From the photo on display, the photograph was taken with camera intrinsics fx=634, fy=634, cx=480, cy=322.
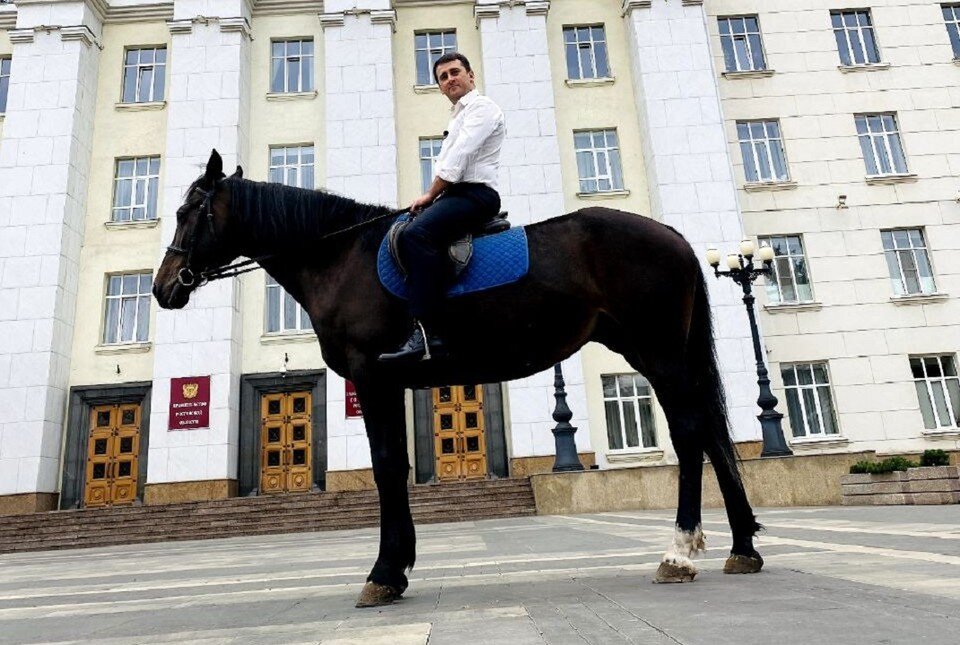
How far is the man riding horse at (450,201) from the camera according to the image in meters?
3.78

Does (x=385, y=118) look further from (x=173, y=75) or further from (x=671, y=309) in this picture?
(x=671, y=309)

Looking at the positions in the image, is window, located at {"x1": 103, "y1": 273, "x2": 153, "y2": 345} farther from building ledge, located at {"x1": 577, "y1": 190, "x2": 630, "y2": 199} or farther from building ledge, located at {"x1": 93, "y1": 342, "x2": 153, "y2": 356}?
building ledge, located at {"x1": 577, "y1": 190, "x2": 630, "y2": 199}

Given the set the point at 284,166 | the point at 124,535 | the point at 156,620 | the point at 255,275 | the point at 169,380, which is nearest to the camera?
the point at 156,620

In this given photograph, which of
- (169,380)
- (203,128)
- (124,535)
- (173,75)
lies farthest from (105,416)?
(173,75)

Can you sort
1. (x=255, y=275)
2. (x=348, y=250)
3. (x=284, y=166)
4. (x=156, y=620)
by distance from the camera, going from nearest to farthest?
(x=156, y=620), (x=348, y=250), (x=255, y=275), (x=284, y=166)

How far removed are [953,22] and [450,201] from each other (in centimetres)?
2847

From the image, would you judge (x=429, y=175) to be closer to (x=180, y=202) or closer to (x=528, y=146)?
(x=528, y=146)

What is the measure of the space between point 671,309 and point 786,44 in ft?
78.3

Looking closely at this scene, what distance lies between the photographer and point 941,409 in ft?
66.1

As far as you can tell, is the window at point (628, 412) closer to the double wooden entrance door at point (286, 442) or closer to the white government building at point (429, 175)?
the white government building at point (429, 175)

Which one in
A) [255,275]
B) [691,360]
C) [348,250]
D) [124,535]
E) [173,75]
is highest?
[173,75]

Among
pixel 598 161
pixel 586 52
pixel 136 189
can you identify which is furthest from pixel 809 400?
pixel 136 189

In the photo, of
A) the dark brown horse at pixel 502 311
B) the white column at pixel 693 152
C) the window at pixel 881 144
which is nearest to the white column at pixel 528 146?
the white column at pixel 693 152

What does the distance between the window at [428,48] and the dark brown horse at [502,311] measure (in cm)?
2084
